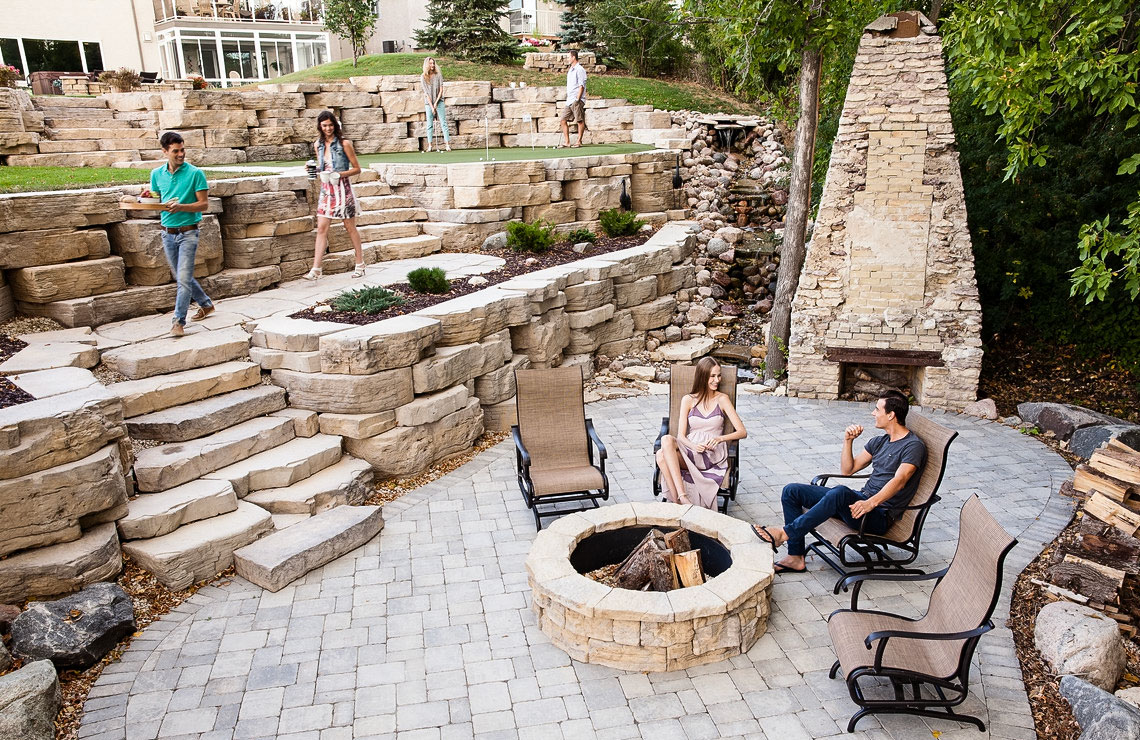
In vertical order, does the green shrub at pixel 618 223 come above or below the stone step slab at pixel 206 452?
above

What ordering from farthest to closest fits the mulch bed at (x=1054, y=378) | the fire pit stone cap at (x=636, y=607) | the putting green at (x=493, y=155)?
1. the putting green at (x=493, y=155)
2. the mulch bed at (x=1054, y=378)
3. the fire pit stone cap at (x=636, y=607)

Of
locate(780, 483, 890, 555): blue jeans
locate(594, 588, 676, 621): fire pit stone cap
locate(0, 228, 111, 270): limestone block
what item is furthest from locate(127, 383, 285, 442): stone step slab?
locate(780, 483, 890, 555): blue jeans

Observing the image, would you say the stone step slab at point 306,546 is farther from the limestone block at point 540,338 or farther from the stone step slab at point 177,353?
the limestone block at point 540,338

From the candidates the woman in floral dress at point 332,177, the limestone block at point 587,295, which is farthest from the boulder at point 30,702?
the limestone block at point 587,295

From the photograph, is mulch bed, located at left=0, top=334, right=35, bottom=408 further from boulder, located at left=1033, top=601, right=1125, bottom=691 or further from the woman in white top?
the woman in white top

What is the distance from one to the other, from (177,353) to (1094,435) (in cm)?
864

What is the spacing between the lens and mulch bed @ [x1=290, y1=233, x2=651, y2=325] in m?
7.57

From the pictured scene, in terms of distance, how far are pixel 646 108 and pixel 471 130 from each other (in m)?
3.91

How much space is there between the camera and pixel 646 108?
1652 centimetres

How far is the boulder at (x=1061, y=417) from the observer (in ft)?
24.8

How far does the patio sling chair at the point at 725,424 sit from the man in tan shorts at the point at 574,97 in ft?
29.2

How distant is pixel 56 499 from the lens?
4.80 metres

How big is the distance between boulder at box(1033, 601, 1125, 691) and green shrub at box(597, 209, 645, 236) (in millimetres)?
8508

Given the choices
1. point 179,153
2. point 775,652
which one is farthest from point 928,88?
point 179,153
